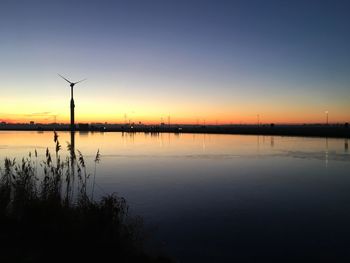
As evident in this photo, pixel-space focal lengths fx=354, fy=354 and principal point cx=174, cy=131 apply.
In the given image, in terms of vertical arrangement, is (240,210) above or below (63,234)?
below

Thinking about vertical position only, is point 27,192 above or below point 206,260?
above

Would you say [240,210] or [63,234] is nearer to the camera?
[63,234]

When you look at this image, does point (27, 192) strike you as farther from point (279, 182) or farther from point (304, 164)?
point (304, 164)

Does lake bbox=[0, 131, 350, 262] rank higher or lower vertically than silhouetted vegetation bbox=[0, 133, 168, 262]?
lower

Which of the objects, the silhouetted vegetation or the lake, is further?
the lake

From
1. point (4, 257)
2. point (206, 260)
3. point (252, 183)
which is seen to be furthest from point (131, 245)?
point (252, 183)

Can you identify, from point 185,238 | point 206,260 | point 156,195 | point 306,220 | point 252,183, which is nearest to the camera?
point 206,260

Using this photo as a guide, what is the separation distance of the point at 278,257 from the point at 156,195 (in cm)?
1100

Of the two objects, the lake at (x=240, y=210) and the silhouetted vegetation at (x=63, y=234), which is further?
the lake at (x=240, y=210)

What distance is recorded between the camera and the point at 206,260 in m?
12.0

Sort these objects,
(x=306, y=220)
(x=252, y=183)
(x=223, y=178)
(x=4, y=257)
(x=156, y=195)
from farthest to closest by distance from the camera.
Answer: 1. (x=223, y=178)
2. (x=252, y=183)
3. (x=156, y=195)
4. (x=306, y=220)
5. (x=4, y=257)

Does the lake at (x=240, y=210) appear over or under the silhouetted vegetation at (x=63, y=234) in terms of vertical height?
under

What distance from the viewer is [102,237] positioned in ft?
36.7

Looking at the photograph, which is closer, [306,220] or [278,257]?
[278,257]
